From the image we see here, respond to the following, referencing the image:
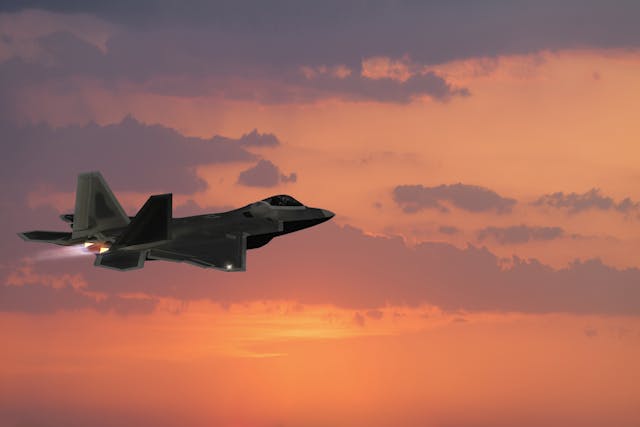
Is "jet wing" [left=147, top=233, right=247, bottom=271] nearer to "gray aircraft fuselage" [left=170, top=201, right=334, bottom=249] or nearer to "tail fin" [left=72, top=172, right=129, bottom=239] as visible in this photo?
"gray aircraft fuselage" [left=170, top=201, right=334, bottom=249]

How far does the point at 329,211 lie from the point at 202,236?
13.1 metres

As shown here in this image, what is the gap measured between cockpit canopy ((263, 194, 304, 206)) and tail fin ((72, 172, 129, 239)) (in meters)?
13.2

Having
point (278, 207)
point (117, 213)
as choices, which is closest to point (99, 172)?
point (117, 213)

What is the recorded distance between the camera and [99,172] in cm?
7444

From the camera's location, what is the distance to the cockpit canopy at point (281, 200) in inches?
3219

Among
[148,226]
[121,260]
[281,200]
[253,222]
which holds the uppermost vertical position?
[281,200]

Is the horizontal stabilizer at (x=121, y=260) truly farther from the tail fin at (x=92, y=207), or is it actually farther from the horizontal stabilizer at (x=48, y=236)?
the horizontal stabilizer at (x=48, y=236)

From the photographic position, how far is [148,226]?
2783 inches

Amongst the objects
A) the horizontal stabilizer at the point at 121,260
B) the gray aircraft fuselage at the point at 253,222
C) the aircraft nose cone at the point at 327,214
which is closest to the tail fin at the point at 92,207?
the horizontal stabilizer at the point at 121,260

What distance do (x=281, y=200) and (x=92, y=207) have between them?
611 inches

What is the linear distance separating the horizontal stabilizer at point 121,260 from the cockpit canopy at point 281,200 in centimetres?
1420

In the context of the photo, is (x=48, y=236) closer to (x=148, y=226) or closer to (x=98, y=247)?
(x=98, y=247)

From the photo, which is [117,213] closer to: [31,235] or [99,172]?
[99,172]

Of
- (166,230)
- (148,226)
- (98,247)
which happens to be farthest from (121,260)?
(98,247)
